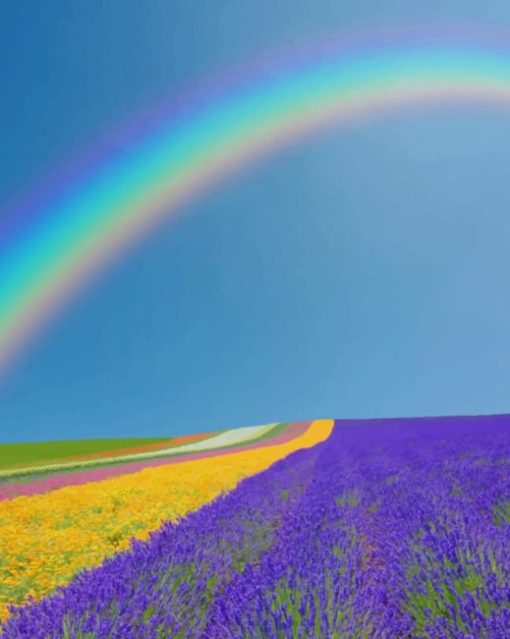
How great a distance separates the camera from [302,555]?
305cm

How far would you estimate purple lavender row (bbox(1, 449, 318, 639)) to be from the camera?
1986 mm

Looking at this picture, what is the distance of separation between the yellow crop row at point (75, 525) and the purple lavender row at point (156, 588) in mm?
867

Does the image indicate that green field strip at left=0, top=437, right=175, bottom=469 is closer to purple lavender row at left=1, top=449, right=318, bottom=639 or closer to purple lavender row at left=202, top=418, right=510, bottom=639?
purple lavender row at left=1, top=449, right=318, bottom=639

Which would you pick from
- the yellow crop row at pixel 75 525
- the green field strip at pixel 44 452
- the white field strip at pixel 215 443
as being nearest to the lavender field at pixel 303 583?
the yellow crop row at pixel 75 525

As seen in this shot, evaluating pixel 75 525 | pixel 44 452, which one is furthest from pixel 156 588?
pixel 44 452

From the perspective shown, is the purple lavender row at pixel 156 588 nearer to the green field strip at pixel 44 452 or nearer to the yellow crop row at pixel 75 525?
the yellow crop row at pixel 75 525

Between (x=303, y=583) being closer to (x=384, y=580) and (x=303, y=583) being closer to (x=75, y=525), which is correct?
(x=384, y=580)

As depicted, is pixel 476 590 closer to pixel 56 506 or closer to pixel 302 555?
pixel 302 555

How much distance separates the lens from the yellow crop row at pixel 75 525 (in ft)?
13.9

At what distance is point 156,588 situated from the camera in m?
2.48

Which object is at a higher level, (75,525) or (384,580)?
(75,525)

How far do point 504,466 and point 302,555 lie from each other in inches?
207

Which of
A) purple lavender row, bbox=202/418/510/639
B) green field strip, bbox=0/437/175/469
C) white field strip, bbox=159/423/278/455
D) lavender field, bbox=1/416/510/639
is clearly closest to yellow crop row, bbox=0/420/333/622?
lavender field, bbox=1/416/510/639

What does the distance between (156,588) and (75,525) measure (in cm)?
462
